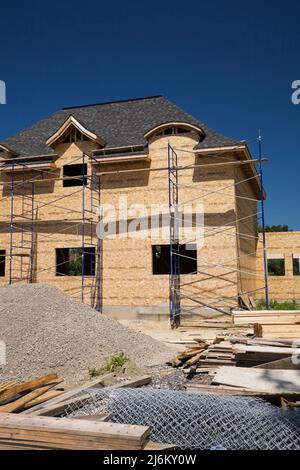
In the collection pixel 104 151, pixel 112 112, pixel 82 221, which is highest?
pixel 112 112

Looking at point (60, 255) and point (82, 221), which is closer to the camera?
point (82, 221)

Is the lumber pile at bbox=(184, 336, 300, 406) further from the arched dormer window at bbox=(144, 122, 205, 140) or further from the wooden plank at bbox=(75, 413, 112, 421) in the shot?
the arched dormer window at bbox=(144, 122, 205, 140)

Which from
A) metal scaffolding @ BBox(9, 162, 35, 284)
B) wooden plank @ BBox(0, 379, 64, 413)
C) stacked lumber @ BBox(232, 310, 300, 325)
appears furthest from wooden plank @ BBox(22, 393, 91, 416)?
metal scaffolding @ BBox(9, 162, 35, 284)

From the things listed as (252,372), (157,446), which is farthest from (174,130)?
(157,446)

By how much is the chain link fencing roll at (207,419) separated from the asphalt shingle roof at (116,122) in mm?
14427

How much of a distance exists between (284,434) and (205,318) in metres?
12.8

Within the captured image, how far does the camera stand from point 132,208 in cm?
1864

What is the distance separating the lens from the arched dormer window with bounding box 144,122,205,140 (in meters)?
17.9

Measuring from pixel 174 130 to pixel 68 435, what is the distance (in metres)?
16.3

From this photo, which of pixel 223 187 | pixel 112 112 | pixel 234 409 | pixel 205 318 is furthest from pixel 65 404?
pixel 112 112

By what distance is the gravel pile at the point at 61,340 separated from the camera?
8555mm

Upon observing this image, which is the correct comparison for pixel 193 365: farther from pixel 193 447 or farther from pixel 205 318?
pixel 205 318

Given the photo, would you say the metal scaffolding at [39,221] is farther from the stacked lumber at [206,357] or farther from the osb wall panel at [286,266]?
the stacked lumber at [206,357]
